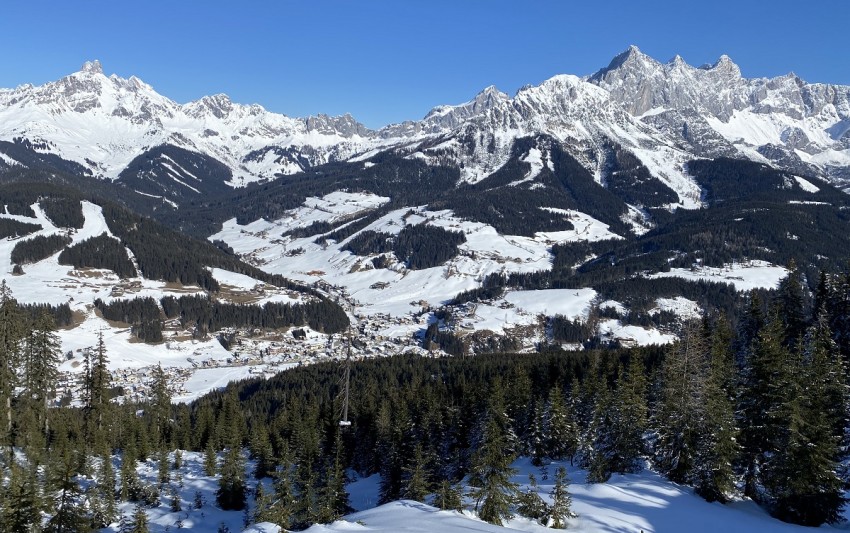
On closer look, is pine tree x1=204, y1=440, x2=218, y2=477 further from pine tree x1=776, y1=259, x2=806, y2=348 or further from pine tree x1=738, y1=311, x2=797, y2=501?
pine tree x1=776, y1=259, x2=806, y2=348

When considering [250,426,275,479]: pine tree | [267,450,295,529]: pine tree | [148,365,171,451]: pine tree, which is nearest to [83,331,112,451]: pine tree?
[148,365,171,451]: pine tree

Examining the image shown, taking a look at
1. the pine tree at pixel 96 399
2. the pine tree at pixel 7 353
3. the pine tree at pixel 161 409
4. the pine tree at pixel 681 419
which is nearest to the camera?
the pine tree at pixel 681 419

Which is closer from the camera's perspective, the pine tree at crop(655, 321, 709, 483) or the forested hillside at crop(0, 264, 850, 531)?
the forested hillside at crop(0, 264, 850, 531)

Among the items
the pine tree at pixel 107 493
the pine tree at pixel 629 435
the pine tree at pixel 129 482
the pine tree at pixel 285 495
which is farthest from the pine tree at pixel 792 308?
the pine tree at pixel 107 493

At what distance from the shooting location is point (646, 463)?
51.6m

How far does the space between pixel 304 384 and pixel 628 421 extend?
100201 millimetres

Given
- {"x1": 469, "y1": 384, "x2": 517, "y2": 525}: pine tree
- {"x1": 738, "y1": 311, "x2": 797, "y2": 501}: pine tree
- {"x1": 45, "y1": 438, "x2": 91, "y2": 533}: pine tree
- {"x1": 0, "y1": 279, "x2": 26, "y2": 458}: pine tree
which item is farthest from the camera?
{"x1": 0, "y1": 279, "x2": 26, "y2": 458}: pine tree

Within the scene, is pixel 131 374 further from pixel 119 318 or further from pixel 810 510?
pixel 810 510

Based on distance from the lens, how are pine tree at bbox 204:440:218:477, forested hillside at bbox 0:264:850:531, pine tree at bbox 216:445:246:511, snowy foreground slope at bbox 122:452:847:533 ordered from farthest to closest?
pine tree at bbox 204:440:218:477 → pine tree at bbox 216:445:246:511 → forested hillside at bbox 0:264:850:531 → snowy foreground slope at bbox 122:452:847:533

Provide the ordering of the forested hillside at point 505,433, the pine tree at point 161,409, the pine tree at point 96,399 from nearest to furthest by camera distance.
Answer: the forested hillside at point 505,433 → the pine tree at point 96,399 → the pine tree at point 161,409

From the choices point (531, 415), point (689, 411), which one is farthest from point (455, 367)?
point (689, 411)

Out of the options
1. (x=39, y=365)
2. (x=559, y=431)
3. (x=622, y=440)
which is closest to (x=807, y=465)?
(x=622, y=440)

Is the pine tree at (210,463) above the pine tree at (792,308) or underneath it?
underneath

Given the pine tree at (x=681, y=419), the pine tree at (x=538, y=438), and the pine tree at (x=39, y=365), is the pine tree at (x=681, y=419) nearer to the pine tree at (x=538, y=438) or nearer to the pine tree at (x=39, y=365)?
the pine tree at (x=538, y=438)
